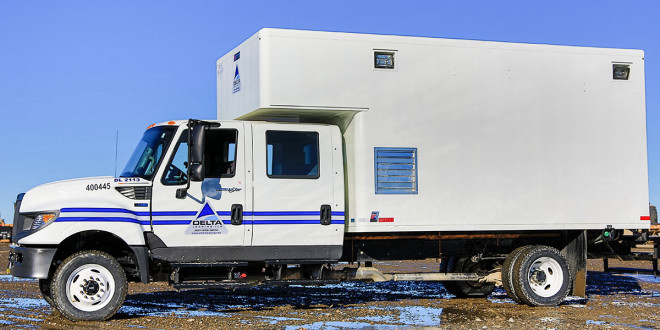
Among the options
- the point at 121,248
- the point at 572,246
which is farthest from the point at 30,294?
the point at 572,246

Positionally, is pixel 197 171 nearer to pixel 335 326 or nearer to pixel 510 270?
pixel 335 326

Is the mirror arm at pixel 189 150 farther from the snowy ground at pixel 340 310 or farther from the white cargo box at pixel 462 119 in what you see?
the snowy ground at pixel 340 310

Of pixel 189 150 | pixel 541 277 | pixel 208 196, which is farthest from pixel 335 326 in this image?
pixel 541 277

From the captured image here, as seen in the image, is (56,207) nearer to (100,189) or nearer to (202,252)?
(100,189)

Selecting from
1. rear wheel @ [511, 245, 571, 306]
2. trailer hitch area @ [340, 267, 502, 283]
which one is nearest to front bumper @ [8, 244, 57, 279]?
trailer hitch area @ [340, 267, 502, 283]

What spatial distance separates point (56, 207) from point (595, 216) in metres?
8.31

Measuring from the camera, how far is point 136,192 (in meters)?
10.1

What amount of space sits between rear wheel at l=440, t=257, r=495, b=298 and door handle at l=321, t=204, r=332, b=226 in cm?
318

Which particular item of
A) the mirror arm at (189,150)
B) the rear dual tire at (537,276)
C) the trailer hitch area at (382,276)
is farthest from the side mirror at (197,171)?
the rear dual tire at (537,276)

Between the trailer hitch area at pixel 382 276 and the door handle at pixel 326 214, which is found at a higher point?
the door handle at pixel 326 214

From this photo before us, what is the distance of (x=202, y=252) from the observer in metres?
10.4

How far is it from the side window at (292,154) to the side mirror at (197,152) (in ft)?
3.70

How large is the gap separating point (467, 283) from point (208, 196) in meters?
5.46

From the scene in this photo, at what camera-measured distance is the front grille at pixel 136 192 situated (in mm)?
10133
